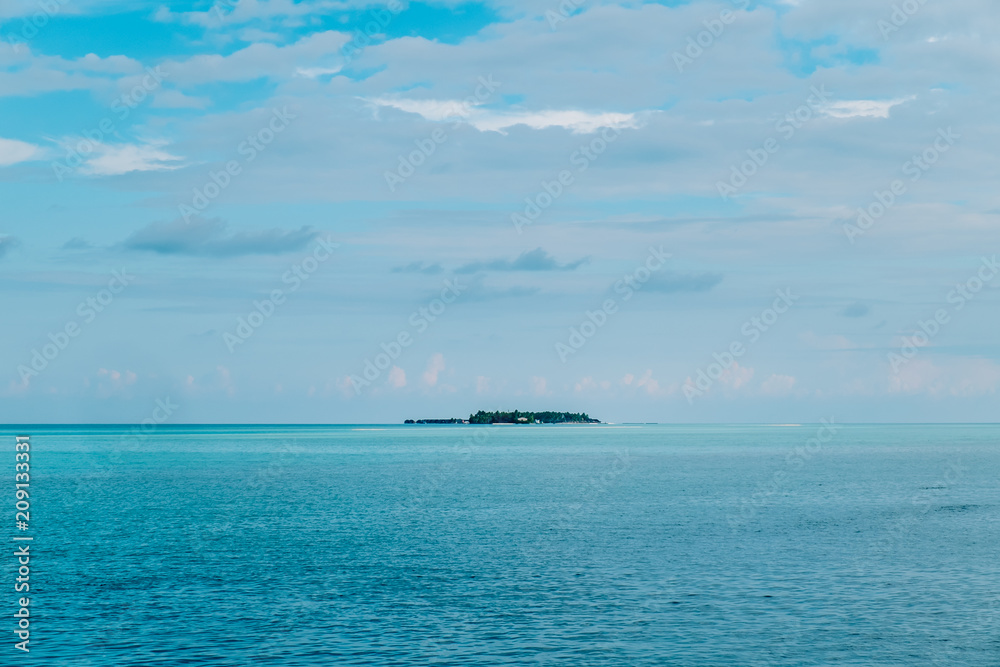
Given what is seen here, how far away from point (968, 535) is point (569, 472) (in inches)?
3314


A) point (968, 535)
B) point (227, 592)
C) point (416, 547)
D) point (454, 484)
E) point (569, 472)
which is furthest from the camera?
point (569, 472)

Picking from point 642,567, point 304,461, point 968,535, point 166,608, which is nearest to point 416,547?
point 642,567

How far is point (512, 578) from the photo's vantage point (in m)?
53.9

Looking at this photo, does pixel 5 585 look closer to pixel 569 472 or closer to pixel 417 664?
pixel 417 664

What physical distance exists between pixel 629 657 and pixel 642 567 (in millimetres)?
19185

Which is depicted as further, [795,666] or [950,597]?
[950,597]

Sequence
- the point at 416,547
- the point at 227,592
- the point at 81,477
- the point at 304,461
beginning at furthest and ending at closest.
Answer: the point at 304,461
the point at 81,477
the point at 416,547
the point at 227,592

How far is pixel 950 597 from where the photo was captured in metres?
49.2

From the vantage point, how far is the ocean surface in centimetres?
3991

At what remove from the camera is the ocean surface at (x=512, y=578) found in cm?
3991

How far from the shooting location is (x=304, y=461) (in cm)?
18688

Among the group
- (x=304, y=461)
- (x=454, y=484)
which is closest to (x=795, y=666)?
(x=454, y=484)

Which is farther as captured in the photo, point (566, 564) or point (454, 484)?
point (454, 484)

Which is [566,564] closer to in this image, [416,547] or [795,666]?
[416,547]
